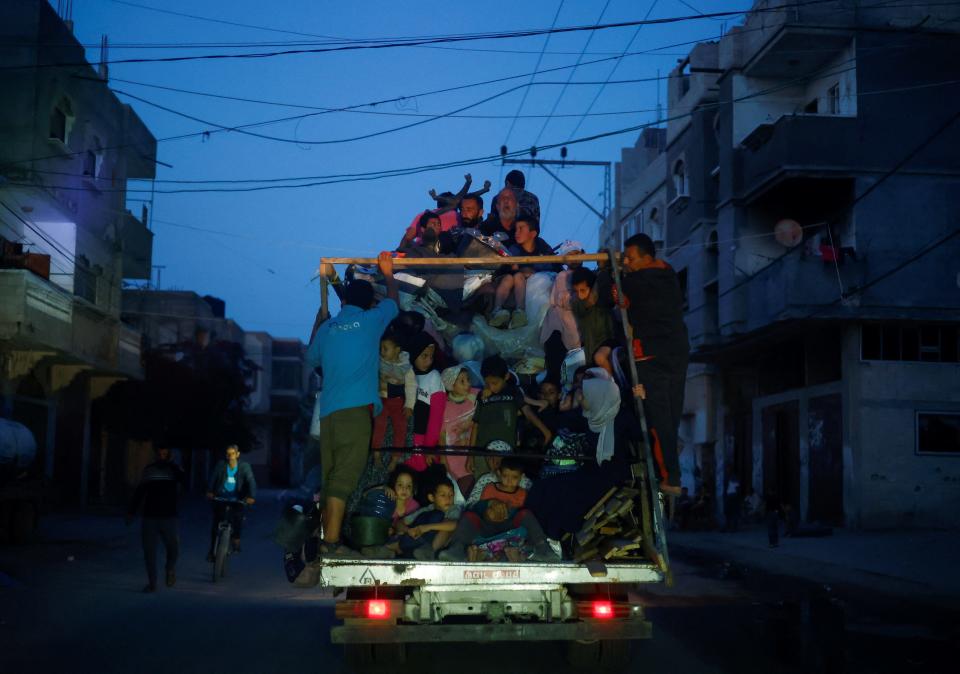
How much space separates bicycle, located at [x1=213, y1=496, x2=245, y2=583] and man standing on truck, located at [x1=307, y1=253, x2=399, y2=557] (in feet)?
21.4

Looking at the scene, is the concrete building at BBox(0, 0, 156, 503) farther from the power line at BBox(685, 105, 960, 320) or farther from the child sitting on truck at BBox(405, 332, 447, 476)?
the power line at BBox(685, 105, 960, 320)

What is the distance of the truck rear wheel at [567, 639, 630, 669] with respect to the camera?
694cm

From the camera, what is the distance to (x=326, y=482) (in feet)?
23.1

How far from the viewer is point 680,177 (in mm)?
34125

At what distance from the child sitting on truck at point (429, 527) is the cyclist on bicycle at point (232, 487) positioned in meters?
6.56

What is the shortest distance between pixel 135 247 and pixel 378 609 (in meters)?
29.3

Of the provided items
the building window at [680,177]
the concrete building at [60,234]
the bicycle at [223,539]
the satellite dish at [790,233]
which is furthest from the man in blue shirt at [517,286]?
the building window at [680,177]

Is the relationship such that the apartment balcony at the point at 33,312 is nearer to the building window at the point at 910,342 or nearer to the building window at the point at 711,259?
the building window at the point at 711,259

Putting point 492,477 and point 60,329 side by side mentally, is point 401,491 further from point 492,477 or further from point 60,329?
point 60,329

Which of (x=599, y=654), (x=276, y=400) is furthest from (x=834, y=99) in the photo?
(x=276, y=400)

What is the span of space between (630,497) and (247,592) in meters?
7.13

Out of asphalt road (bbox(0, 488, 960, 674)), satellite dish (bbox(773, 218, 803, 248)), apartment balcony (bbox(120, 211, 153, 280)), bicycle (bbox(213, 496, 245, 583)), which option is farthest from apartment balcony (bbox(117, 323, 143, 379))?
satellite dish (bbox(773, 218, 803, 248))

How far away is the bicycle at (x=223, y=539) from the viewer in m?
13.3

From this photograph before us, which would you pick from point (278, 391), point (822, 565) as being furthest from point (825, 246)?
point (278, 391)
